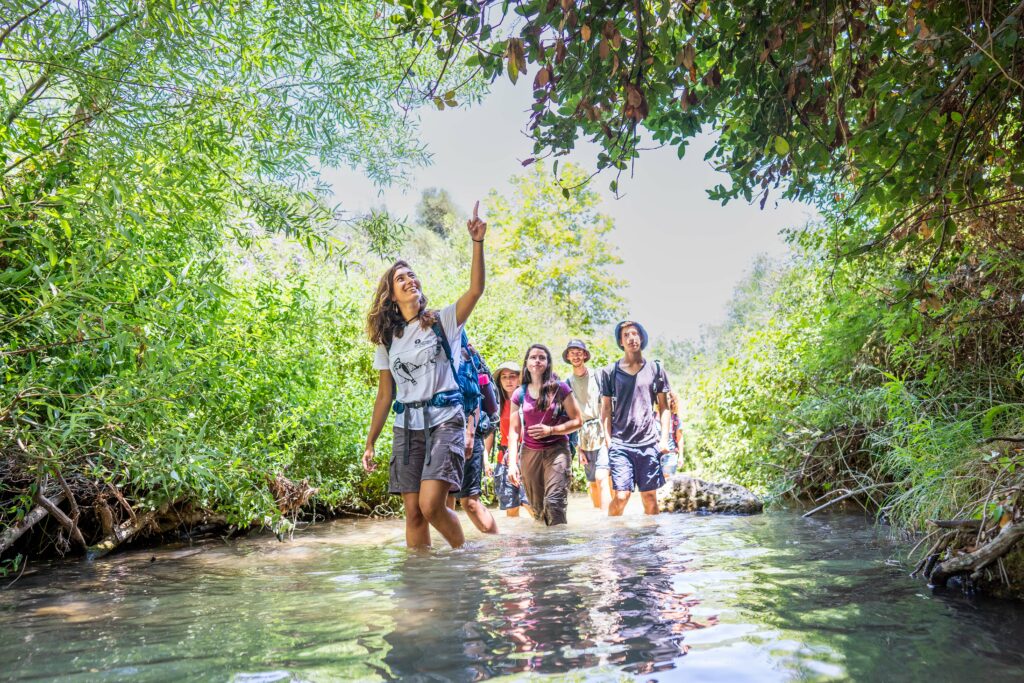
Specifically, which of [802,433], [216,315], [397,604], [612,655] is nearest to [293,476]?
[216,315]

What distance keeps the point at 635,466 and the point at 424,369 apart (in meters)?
3.50

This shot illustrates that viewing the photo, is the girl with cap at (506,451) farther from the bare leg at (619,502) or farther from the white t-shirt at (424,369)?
the white t-shirt at (424,369)

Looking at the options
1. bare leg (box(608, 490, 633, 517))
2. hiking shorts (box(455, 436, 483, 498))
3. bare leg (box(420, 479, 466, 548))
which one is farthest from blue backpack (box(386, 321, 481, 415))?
bare leg (box(608, 490, 633, 517))

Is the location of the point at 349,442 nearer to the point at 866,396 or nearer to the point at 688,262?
the point at 866,396

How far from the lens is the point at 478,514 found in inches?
256

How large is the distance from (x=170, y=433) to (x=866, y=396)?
5894mm

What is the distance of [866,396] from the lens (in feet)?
23.4

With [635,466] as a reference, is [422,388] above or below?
above

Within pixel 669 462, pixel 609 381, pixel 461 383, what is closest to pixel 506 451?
pixel 609 381

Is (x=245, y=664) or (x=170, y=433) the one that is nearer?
(x=245, y=664)

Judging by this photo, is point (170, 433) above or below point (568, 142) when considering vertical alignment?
below

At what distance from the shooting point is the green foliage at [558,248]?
26906 millimetres

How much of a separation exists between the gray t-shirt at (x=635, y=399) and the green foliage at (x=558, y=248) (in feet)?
60.4

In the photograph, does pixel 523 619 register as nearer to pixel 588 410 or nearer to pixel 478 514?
pixel 478 514
